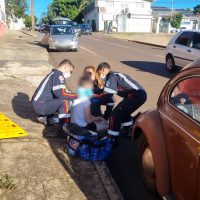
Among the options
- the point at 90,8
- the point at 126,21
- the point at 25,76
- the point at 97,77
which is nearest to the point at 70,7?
the point at 90,8

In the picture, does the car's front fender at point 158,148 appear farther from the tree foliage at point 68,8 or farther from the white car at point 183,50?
the tree foliage at point 68,8

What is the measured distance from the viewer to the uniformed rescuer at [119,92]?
532 centimetres

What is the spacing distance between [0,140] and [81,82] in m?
1.46

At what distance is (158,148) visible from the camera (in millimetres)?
3605

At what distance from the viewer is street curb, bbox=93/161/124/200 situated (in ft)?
13.0

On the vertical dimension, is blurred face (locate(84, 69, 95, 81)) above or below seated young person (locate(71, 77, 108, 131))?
above

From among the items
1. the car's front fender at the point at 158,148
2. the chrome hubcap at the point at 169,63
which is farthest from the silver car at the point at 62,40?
the car's front fender at the point at 158,148

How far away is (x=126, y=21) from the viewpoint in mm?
72625

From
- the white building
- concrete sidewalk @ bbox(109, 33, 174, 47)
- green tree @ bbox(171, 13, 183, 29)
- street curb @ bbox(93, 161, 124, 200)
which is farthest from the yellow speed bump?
green tree @ bbox(171, 13, 183, 29)

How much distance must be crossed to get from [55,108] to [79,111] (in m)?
0.67

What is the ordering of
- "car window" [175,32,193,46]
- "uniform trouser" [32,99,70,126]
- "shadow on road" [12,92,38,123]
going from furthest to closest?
"car window" [175,32,193,46], "shadow on road" [12,92,38,123], "uniform trouser" [32,99,70,126]

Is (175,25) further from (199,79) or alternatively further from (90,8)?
(199,79)

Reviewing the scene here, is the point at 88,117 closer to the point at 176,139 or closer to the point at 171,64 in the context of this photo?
the point at 176,139

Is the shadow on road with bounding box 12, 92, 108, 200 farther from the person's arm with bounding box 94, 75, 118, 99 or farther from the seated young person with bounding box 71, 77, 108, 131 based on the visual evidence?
the person's arm with bounding box 94, 75, 118, 99
